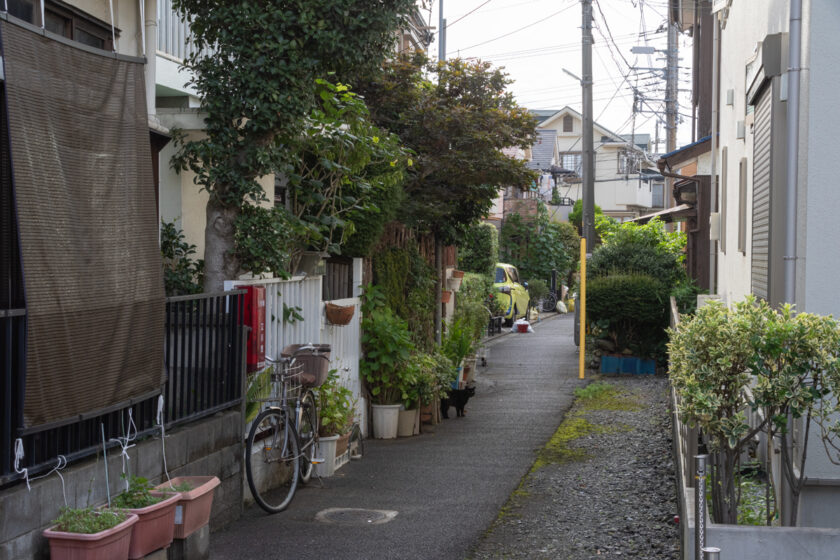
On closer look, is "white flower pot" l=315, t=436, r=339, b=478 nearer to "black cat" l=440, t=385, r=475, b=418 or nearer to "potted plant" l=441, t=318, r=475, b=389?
"black cat" l=440, t=385, r=475, b=418

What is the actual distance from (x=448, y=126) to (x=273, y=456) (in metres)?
6.34

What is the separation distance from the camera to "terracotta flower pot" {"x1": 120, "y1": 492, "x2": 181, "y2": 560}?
16.3 ft

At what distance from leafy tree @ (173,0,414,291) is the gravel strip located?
3290mm

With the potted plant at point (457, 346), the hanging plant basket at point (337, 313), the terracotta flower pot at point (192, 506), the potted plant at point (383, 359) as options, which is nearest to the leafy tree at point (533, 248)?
the potted plant at point (457, 346)

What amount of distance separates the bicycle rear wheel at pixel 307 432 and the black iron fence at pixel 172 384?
985 millimetres

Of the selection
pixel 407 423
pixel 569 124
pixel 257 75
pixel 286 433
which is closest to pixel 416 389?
pixel 407 423

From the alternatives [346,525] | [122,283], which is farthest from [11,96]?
[346,525]

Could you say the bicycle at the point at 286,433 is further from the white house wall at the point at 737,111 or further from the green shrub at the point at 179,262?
the white house wall at the point at 737,111

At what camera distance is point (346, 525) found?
7.05 meters

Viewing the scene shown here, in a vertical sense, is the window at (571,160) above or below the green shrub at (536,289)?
above

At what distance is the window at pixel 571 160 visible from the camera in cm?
5975

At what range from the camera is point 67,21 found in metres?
7.87

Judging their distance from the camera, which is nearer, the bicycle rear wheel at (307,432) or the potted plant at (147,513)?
the potted plant at (147,513)

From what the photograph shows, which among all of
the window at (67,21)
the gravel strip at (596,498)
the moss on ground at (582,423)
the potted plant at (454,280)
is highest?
the window at (67,21)
